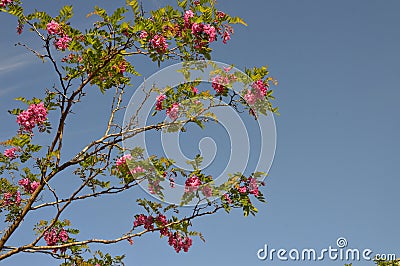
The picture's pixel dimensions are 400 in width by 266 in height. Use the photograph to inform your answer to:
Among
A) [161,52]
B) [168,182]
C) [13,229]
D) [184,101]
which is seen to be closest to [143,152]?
[168,182]

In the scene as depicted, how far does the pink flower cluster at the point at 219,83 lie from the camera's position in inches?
293

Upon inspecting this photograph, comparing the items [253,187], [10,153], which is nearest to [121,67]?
A: [10,153]

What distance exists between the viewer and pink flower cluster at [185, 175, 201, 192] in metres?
6.94

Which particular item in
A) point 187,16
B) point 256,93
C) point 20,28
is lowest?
point 256,93

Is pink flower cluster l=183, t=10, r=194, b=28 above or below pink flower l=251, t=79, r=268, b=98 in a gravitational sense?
above

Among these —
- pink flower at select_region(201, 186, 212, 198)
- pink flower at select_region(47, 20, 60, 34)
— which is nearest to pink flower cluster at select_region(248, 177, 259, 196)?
pink flower at select_region(201, 186, 212, 198)

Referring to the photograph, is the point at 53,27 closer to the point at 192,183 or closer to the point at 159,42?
the point at 159,42

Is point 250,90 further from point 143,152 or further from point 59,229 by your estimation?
point 59,229

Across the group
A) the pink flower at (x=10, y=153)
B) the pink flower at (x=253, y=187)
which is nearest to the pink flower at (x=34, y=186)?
the pink flower at (x=10, y=153)

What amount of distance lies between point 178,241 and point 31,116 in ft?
9.91

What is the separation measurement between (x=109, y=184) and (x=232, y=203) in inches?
81.3

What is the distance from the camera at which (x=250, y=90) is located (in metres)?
7.26

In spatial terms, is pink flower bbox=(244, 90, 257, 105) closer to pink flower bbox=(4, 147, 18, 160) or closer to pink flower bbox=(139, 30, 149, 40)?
pink flower bbox=(139, 30, 149, 40)

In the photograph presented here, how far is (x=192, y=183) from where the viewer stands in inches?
274
